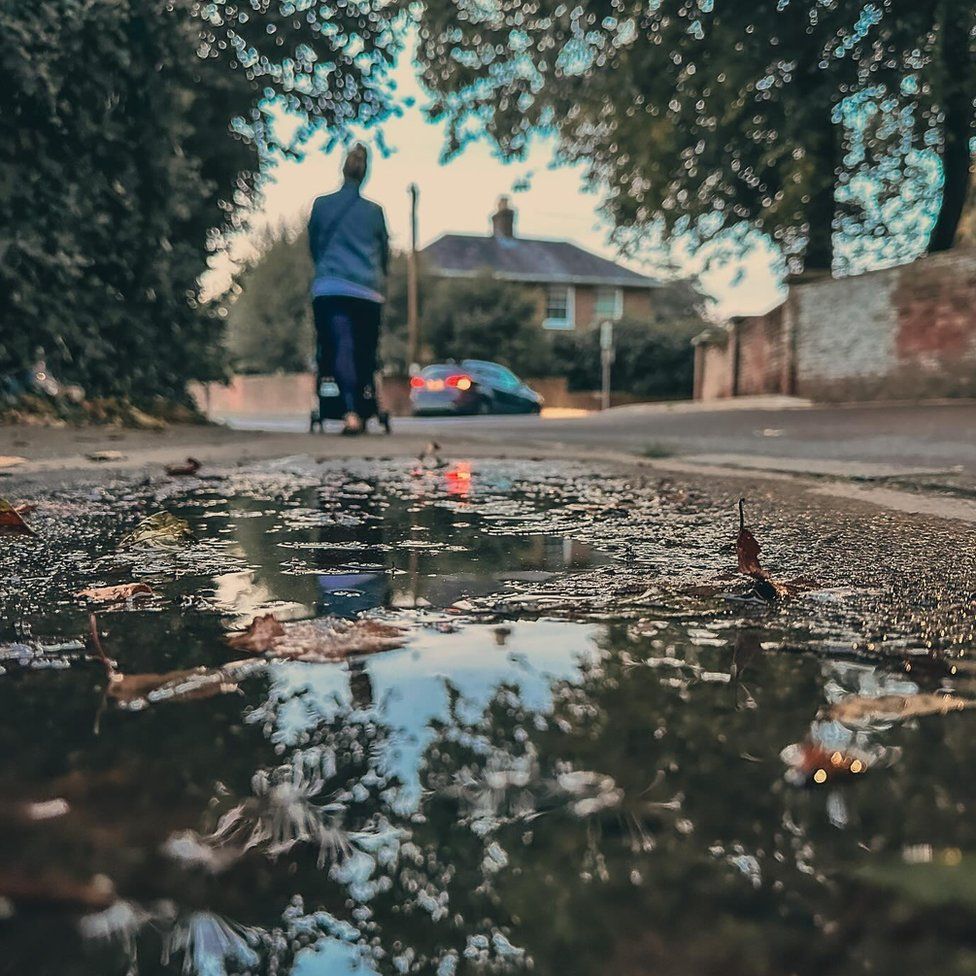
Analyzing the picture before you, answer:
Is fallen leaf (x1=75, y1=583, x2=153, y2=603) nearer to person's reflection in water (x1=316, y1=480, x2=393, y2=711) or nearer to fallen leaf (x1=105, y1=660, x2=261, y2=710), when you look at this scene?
person's reflection in water (x1=316, y1=480, x2=393, y2=711)

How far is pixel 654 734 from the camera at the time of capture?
1.14 m

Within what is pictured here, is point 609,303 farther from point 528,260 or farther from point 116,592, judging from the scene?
point 116,592

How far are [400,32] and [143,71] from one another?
3.39 meters

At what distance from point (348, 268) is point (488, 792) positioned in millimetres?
7219

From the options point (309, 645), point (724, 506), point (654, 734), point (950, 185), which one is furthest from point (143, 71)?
point (950, 185)

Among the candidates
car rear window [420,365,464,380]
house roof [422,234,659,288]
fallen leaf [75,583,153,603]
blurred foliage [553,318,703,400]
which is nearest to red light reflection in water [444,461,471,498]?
fallen leaf [75,583,153,603]

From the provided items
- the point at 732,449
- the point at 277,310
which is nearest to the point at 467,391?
the point at 732,449

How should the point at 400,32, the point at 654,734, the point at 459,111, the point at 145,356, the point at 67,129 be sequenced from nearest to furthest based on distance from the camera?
the point at 654,734 < the point at 67,129 < the point at 145,356 < the point at 400,32 < the point at 459,111

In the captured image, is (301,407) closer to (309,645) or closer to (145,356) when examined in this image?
(145,356)

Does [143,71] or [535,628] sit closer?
[535,628]

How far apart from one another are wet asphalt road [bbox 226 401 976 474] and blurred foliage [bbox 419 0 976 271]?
4038mm

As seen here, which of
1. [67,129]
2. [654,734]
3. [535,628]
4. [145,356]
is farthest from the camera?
[145,356]

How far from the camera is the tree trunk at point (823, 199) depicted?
13.5 metres

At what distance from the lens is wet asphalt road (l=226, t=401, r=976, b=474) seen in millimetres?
6105
